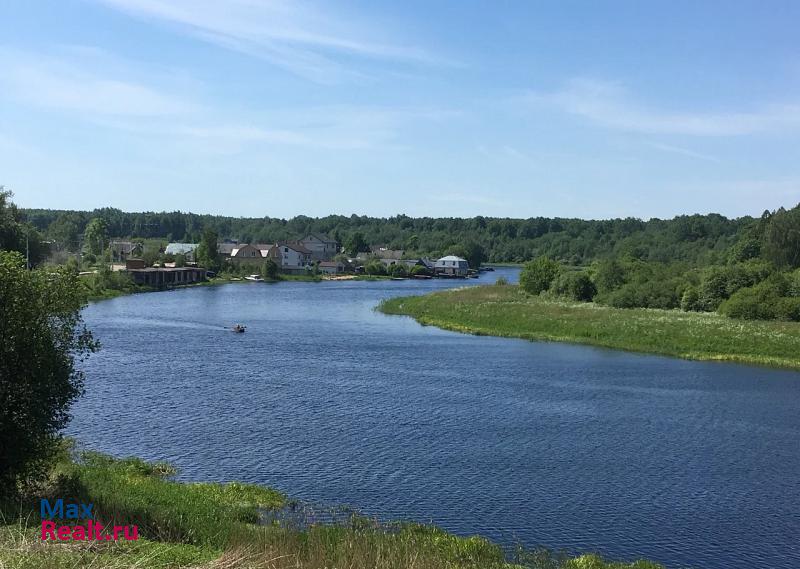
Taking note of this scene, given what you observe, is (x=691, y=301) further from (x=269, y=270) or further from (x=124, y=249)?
(x=124, y=249)

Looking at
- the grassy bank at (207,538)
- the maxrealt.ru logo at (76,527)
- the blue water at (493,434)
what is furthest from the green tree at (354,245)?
the maxrealt.ru logo at (76,527)

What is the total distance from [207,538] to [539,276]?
74.9 metres

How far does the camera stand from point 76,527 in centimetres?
1495

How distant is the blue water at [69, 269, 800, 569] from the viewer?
20703mm

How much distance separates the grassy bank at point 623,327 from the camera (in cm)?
4956

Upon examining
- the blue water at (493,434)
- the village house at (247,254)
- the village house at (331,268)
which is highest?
the village house at (247,254)

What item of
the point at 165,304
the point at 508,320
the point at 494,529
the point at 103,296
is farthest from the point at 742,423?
the point at 103,296

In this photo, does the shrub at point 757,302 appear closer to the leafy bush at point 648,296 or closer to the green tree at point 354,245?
the leafy bush at point 648,296

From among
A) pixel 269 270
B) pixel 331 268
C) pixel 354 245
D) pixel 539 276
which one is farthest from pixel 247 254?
pixel 539 276

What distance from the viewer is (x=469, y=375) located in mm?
41656

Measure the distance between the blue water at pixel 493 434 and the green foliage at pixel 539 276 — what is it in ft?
114

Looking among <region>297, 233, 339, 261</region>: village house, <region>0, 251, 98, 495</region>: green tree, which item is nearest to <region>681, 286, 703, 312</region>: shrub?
<region>0, 251, 98, 495</region>: green tree

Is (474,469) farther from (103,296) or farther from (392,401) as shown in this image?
(103,296)

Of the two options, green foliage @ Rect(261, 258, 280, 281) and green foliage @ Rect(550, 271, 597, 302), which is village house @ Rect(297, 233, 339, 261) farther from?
green foliage @ Rect(550, 271, 597, 302)
